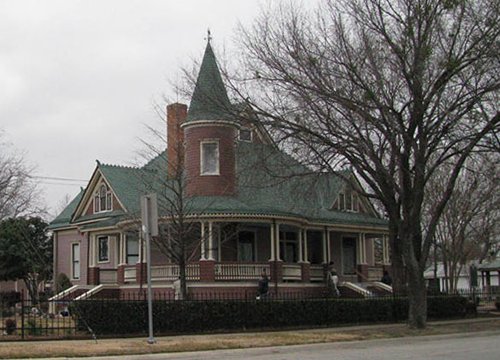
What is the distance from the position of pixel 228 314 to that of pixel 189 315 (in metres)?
1.51

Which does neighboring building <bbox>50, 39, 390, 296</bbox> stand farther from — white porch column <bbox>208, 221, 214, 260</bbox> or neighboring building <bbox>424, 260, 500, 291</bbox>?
neighboring building <bbox>424, 260, 500, 291</bbox>

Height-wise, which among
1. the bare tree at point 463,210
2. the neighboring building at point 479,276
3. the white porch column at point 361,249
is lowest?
the neighboring building at point 479,276

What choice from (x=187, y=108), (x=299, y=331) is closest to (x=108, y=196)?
(x=187, y=108)

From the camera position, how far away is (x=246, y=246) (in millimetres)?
35094

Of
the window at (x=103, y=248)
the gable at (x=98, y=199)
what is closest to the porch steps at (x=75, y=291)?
the window at (x=103, y=248)

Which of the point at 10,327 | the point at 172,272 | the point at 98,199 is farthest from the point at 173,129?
the point at 10,327

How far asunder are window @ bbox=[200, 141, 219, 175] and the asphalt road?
14532 millimetres

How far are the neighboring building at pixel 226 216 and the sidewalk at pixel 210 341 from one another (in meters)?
5.51

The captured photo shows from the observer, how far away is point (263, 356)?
16469 millimetres

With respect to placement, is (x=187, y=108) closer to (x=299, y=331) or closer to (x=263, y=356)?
(x=299, y=331)

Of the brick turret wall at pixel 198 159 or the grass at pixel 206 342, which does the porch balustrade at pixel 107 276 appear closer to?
the brick turret wall at pixel 198 159

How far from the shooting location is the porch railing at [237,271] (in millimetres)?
31594

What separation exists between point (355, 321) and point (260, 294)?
196 inches

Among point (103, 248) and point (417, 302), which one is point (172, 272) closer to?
point (103, 248)
